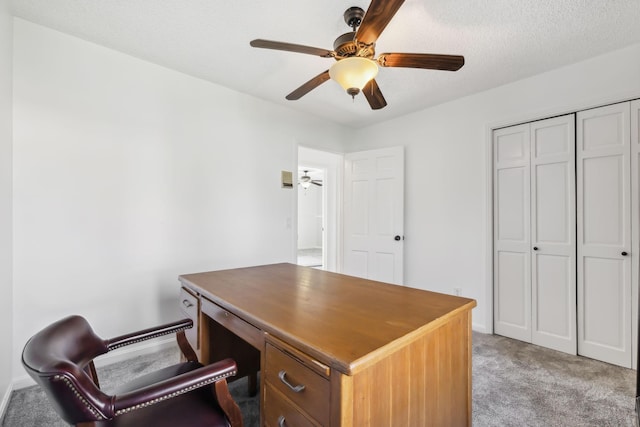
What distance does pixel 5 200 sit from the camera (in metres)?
1.87

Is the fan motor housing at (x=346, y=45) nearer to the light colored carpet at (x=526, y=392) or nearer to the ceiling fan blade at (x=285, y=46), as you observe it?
the ceiling fan blade at (x=285, y=46)

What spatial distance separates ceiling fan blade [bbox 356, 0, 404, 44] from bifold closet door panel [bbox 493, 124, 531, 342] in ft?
7.09

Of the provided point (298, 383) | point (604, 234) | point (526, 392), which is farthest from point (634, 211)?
point (298, 383)

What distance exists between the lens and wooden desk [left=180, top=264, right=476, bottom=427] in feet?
2.77

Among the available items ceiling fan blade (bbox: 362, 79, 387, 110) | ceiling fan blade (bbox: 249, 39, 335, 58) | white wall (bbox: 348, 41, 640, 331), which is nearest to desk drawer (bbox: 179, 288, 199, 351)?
ceiling fan blade (bbox: 249, 39, 335, 58)

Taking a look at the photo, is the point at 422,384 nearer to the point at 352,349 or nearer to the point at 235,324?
the point at 352,349

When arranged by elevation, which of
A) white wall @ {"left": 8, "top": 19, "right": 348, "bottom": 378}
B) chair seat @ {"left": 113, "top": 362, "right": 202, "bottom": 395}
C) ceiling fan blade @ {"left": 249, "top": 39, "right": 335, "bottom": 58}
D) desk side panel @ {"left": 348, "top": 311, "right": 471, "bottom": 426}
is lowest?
chair seat @ {"left": 113, "top": 362, "right": 202, "bottom": 395}

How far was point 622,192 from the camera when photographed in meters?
2.33

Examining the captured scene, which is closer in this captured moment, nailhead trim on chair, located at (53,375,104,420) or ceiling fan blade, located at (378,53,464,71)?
nailhead trim on chair, located at (53,375,104,420)

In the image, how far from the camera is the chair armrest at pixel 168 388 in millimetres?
874

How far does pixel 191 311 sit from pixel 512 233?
2956 millimetres

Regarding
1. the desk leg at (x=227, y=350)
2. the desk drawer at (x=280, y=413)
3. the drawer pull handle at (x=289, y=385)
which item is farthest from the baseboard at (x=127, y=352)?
the drawer pull handle at (x=289, y=385)

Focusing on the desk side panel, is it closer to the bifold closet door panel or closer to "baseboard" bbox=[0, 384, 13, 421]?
the bifold closet door panel

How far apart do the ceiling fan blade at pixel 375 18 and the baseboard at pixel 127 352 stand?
9.29 ft
